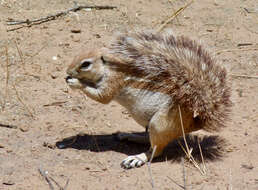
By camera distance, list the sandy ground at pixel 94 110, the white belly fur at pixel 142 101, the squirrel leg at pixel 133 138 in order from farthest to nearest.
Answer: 1. the squirrel leg at pixel 133 138
2. the white belly fur at pixel 142 101
3. the sandy ground at pixel 94 110

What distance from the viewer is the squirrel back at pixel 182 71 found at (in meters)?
4.45

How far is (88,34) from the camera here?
707cm

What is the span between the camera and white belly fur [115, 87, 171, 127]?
4.53m

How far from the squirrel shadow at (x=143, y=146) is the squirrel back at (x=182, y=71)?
44 cm

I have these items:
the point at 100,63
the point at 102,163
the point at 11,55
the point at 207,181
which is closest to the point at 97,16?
the point at 11,55

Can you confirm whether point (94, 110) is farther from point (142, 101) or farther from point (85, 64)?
point (142, 101)

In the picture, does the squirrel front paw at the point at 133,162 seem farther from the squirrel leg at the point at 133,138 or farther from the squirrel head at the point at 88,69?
the squirrel head at the point at 88,69

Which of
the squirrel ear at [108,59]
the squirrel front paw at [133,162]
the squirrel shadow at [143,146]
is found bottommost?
the squirrel shadow at [143,146]

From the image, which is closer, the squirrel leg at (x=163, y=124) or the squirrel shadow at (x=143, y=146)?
the squirrel leg at (x=163, y=124)

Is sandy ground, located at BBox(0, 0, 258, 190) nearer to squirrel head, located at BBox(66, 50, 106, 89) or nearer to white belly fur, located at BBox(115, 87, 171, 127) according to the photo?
white belly fur, located at BBox(115, 87, 171, 127)

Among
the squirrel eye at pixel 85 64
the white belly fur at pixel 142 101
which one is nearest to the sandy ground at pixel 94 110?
the white belly fur at pixel 142 101

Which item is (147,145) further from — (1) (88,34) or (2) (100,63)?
(1) (88,34)

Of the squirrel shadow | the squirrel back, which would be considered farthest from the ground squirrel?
the squirrel shadow

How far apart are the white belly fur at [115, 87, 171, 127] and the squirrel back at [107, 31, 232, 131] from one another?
0.21 feet
